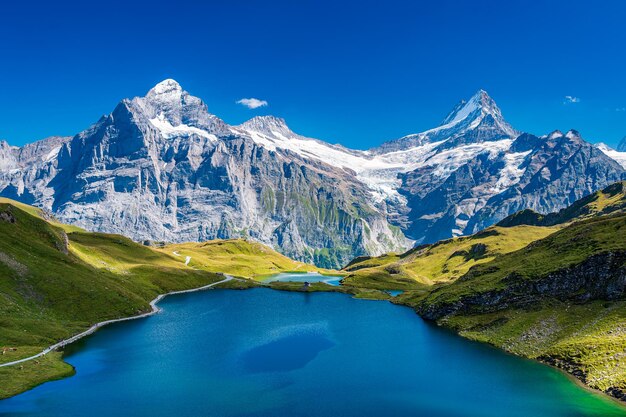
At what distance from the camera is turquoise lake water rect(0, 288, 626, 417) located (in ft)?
245

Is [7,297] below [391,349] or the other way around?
the other way around

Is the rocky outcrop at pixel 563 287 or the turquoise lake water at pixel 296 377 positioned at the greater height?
the rocky outcrop at pixel 563 287

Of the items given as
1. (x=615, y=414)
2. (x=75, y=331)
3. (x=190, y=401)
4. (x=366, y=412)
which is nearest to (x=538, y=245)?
(x=615, y=414)

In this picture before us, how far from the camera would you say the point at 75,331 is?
393 ft

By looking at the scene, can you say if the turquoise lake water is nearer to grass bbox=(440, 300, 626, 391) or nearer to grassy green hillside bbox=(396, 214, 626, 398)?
grass bbox=(440, 300, 626, 391)

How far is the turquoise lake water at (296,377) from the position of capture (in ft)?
245

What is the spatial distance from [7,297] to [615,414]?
135m

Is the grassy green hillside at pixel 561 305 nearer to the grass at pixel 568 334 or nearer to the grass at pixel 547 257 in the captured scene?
the grass at pixel 568 334

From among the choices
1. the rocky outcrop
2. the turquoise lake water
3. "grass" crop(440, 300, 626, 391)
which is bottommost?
the turquoise lake water

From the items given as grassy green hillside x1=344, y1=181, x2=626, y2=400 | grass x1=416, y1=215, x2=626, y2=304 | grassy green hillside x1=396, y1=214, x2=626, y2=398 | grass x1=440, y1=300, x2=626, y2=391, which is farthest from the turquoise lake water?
grass x1=416, y1=215, x2=626, y2=304

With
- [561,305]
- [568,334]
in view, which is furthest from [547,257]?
[568,334]

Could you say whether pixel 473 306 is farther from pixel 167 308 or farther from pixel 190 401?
pixel 167 308

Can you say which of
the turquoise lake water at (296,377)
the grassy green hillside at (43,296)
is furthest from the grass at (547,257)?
the grassy green hillside at (43,296)

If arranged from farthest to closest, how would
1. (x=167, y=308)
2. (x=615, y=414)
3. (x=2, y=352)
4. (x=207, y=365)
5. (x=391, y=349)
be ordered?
(x=167, y=308) → (x=391, y=349) → (x=207, y=365) → (x=2, y=352) → (x=615, y=414)
